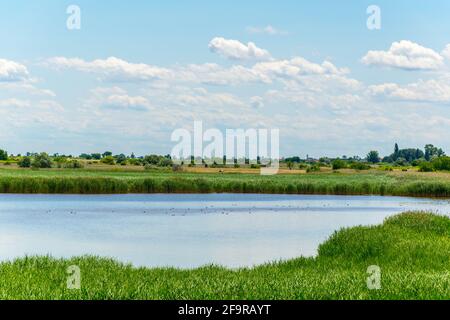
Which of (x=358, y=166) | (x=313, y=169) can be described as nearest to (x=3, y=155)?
(x=313, y=169)

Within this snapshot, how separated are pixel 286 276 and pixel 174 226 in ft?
70.3

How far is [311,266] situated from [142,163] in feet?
279

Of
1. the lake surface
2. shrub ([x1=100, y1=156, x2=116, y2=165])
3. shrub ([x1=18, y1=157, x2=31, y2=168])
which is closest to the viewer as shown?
the lake surface

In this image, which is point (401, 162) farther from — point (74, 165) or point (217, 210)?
point (217, 210)

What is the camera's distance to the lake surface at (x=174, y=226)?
27.1m

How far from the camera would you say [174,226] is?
125ft

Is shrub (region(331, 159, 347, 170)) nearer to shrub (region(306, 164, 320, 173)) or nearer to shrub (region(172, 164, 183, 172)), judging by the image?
shrub (region(306, 164, 320, 173))

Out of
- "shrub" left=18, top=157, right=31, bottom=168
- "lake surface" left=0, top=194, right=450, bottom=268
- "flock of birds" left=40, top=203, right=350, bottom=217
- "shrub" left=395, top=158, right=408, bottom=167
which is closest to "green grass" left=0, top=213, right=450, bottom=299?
"lake surface" left=0, top=194, right=450, bottom=268

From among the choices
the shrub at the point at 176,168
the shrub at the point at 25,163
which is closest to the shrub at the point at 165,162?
the shrub at the point at 176,168

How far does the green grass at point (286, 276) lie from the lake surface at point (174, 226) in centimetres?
332

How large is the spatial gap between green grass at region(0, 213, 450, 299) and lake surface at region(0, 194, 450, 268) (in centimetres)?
332

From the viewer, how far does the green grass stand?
43.8ft

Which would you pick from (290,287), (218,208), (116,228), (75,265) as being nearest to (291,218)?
(218,208)

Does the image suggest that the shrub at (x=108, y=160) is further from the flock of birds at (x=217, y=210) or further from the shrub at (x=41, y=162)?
the flock of birds at (x=217, y=210)
